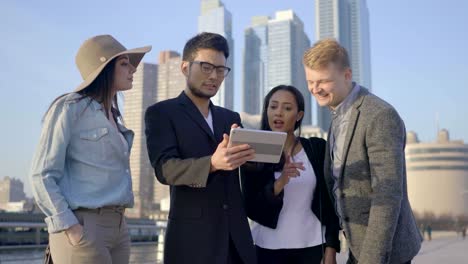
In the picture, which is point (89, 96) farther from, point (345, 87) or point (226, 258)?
point (345, 87)

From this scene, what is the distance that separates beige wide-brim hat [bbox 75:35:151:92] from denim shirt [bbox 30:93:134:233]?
0.15 meters

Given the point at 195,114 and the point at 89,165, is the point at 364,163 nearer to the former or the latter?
the point at 195,114

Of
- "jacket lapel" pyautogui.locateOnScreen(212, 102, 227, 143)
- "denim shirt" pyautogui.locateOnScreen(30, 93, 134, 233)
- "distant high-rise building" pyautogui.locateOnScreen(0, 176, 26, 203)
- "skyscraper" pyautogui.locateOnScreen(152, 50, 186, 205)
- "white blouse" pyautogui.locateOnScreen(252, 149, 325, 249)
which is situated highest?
"skyscraper" pyautogui.locateOnScreen(152, 50, 186, 205)

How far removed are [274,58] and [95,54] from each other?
427 ft

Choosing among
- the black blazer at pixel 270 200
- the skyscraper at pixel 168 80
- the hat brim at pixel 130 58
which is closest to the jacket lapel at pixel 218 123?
the black blazer at pixel 270 200

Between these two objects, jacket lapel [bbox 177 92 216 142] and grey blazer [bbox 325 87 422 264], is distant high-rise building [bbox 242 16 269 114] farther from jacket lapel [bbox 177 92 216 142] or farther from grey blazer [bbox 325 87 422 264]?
grey blazer [bbox 325 87 422 264]

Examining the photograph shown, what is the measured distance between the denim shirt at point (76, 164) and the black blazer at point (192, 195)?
0.20 meters

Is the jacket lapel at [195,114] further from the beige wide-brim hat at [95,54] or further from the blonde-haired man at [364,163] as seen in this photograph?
the blonde-haired man at [364,163]

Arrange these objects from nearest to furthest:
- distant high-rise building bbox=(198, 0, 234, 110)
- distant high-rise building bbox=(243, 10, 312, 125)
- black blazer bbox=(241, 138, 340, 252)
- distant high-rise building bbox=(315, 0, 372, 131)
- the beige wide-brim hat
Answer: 1. the beige wide-brim hat
2. black blazer bbox=(241, 138, 340, 252)
3. distant high-rise building bbox=(243, 10, 312, 125)
4. distant high-rise building bbox=(315, 0, 372, 131)
5. distant high-rise building bbox=(198, 0, 234, 110)

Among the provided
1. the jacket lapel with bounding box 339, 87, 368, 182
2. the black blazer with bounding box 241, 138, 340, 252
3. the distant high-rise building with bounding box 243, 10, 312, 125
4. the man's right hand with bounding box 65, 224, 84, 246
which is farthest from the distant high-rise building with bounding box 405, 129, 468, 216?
the man's right hand with bounding box 65, 224, 84, 246

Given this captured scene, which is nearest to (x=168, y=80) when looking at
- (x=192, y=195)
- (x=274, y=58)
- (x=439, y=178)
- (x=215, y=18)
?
(x=274, y=58)

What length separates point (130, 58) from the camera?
2430mm

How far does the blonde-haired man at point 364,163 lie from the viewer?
6.35ft

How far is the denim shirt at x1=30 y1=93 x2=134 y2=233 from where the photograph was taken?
197 centimetres
